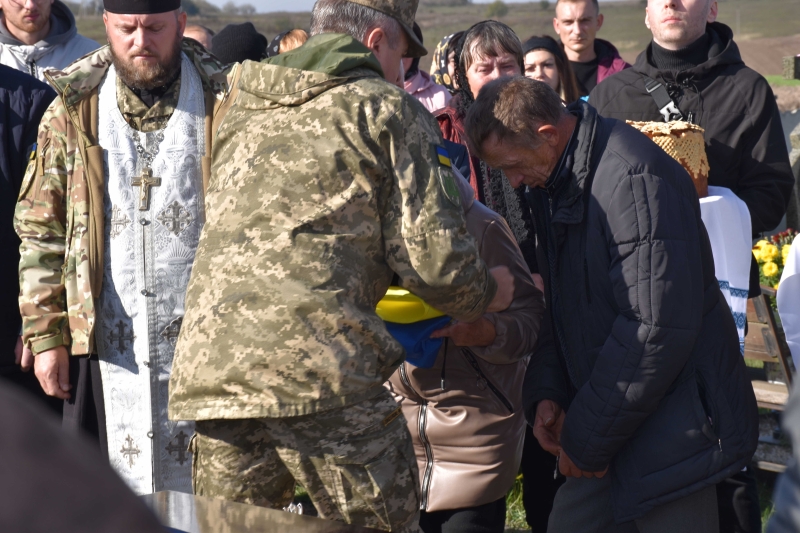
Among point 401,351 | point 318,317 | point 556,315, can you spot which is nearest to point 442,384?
point 556,315

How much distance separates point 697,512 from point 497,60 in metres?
2.25

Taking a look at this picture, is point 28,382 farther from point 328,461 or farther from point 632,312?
point 632,312

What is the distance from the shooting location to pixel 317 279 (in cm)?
221

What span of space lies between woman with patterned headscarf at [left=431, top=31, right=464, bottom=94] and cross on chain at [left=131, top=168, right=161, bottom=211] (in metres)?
1.66

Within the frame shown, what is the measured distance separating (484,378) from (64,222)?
157 centimetres

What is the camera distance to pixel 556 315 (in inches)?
114

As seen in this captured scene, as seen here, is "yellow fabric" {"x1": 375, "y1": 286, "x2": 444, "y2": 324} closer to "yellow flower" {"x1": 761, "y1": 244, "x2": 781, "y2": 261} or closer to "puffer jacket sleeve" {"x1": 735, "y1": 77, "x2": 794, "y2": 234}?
"puffer jacket sleeve" {"x1": 735, "y1": 77, "x2": 794, "y2": 234}

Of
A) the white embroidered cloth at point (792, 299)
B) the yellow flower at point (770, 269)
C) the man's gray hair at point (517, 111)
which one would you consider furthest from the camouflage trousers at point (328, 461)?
the yellow flower at point (770, 269)

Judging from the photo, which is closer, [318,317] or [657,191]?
[318,317]

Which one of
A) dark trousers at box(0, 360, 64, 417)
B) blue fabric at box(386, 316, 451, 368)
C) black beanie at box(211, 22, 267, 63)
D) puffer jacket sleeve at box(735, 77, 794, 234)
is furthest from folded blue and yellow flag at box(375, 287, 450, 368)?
black beanie at box(211, 22, 267, 63)

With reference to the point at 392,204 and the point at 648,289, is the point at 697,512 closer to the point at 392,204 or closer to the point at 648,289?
the point at 648,289

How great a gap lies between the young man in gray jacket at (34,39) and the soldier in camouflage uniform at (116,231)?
1800 mm

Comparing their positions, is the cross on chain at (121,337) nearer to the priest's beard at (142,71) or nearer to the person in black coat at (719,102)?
the priest's beard at (142,71)

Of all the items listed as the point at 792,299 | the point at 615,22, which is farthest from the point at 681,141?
the point at 615,22
